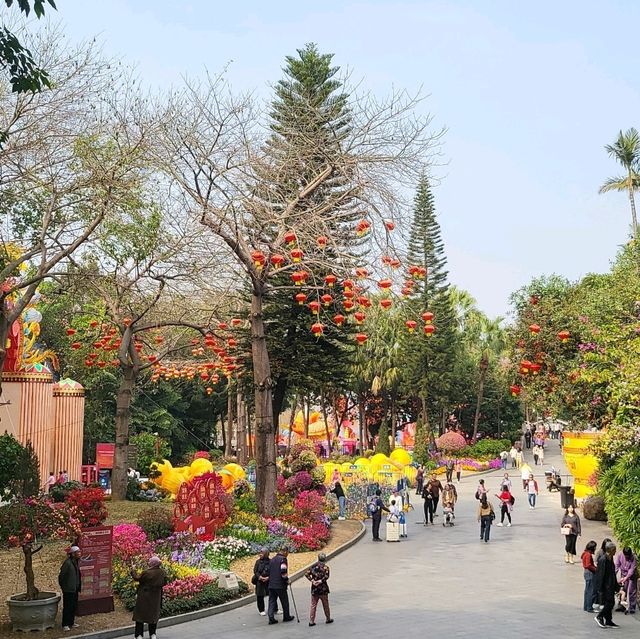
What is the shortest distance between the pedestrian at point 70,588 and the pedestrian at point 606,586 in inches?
310

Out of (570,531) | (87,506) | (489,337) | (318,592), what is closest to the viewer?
(318,592)

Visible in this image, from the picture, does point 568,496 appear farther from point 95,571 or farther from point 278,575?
point 95,571

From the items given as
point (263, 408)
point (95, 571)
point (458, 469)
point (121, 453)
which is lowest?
point (95, 571)

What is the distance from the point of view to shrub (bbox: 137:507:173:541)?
736 inches

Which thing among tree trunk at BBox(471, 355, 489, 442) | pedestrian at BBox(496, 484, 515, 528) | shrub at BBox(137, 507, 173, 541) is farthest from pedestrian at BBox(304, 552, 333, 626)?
tree trunk at BBox(471, 355, 489, 442)

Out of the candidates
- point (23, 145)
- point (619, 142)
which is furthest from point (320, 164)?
point (619, 142)

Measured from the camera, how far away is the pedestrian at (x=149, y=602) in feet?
38.9

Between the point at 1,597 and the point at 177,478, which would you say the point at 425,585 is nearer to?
the point at 1,597

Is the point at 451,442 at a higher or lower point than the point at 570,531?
higher

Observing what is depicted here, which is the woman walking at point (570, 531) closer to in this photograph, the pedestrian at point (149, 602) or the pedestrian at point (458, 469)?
the pedestrian at point (149, 602)

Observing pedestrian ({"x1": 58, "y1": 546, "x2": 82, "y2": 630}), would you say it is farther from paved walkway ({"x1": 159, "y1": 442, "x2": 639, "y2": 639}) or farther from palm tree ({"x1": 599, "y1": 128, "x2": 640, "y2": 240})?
palm tree ({"x1": 599, "y1": 128, "x2": 640, "y2": 240})

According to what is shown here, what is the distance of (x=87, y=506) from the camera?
14953 mm

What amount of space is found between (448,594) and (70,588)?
6.73 meters

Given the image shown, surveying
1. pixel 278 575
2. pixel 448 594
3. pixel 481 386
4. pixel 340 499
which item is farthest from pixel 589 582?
pixel 481 386
